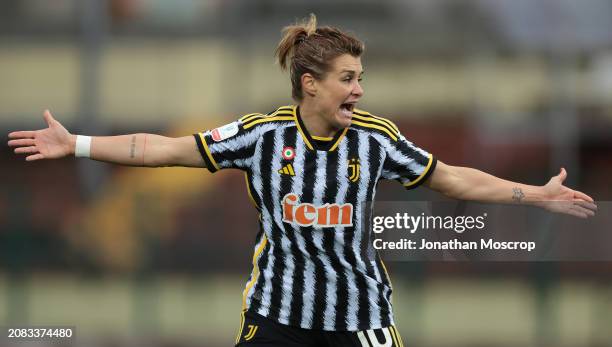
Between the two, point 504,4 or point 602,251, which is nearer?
point 602,251

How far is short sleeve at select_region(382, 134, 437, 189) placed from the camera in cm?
458

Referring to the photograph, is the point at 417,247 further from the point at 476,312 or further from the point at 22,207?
the point at 22,207

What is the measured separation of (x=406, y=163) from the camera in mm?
4602

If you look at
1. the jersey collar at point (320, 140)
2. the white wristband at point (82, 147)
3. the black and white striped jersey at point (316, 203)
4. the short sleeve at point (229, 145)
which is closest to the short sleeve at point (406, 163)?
the black and white striped jersey at point (316, 203)

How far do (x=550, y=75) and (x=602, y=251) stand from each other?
39.6 ft

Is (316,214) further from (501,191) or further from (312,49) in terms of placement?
(501,191)

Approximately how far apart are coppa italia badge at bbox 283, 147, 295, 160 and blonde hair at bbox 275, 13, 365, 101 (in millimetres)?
231

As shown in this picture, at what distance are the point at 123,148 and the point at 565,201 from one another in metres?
1.93

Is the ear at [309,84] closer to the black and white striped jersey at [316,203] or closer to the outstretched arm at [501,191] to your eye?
the black and white striped jersey at [316,203]

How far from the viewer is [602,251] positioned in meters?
5.93

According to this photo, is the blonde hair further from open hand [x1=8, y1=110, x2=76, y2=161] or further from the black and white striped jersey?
open hand [x1=8, y1=110, x2=76, y2=161]

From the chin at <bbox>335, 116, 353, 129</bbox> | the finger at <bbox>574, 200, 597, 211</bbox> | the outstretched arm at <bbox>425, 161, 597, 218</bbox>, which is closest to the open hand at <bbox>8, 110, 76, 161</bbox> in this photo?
the chin at <bbox>335, 116, 353, 129</bbox>

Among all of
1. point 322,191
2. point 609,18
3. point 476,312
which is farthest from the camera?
point 609,18

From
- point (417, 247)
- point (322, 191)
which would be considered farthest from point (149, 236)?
point (322, 191)
